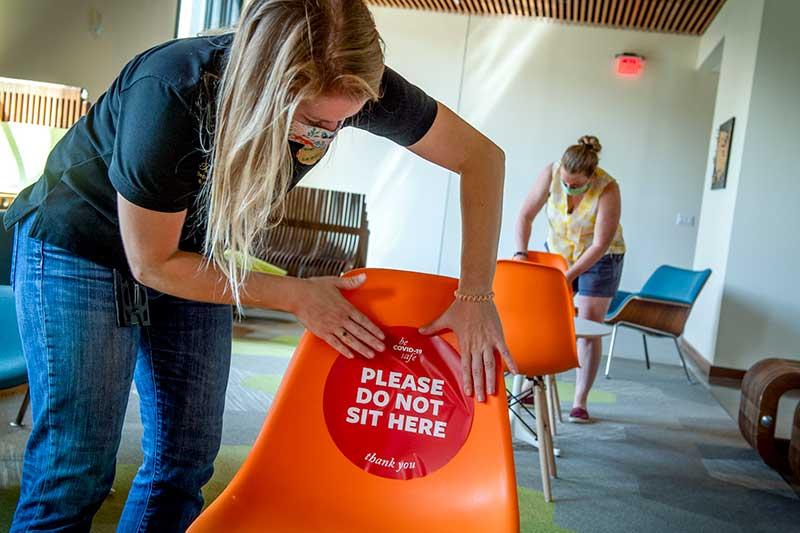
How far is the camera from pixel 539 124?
7828 millimetres

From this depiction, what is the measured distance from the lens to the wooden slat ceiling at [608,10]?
6.96m

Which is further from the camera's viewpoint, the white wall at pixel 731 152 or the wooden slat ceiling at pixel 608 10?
the wooden slat ceiling at pixel 608 10

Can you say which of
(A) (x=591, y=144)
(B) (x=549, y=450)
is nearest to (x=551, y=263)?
(A) (x=591, y=144)

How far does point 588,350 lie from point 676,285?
2.23m

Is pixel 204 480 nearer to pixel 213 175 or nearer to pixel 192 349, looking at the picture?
pixel 192 349

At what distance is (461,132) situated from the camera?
1.36 meters

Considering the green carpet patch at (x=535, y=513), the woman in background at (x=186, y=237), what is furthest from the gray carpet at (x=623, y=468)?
the woman in background at (x=186, y=237)

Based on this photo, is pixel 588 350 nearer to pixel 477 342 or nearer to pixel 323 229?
pixel 477 342

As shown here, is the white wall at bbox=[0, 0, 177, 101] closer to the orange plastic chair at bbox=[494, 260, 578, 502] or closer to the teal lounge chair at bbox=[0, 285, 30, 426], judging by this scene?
the teal lounge chair at bbox=[0, 285, 30, 426]

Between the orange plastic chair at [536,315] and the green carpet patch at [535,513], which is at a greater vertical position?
the orange plastic chair at [536,315]

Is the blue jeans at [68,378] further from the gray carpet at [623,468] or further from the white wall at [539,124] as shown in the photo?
the white wall at [539,124]

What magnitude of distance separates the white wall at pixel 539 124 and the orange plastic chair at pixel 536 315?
15.6 ft

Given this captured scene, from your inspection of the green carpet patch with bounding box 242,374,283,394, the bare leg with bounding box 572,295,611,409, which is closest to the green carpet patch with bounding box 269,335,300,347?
the green carpet patch with bounding box 242,374,283,394

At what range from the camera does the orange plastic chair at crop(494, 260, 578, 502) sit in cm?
266
